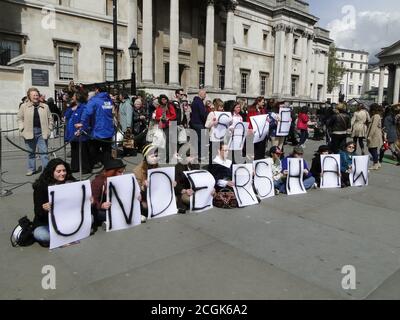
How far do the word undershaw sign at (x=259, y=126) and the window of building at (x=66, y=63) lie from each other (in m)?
19.1

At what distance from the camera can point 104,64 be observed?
2680cm

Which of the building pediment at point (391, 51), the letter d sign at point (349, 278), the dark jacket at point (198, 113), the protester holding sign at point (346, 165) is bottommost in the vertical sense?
the letter d sign at point (349, 278)

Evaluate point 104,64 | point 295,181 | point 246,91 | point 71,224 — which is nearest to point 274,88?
point 246,91

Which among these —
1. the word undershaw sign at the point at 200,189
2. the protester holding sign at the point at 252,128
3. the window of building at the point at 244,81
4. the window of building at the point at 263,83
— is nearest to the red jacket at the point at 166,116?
the protester holding sign at the point at 252,128

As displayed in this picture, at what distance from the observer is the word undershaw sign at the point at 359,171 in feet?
28.2

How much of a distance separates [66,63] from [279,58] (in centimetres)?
2664

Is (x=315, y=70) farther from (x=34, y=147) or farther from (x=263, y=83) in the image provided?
(x=34, y=147)

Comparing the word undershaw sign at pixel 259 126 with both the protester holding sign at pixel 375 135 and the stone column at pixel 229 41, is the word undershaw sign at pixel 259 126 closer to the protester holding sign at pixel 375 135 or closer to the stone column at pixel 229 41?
the protester holding sign at pixel 375 135

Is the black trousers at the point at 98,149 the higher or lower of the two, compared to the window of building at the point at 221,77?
lower

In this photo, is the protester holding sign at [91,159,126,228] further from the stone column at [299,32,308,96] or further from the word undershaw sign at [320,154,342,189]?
the stone column at [299,32,308,96]

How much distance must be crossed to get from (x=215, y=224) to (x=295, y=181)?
289cm

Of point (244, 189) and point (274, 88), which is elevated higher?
point (274, 88)

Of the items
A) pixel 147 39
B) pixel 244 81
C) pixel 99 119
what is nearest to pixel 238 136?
pixel 99 119
